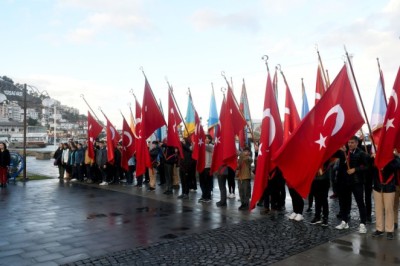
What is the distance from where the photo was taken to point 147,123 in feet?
41.3

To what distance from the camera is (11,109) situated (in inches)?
6890

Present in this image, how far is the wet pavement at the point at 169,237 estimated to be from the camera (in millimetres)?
5938

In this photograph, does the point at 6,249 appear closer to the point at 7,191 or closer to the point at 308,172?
the point at 308,172

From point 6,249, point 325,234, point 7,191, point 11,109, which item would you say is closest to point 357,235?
point 325,234

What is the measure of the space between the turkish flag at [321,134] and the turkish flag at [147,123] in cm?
576

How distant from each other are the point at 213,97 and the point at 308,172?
11120mm

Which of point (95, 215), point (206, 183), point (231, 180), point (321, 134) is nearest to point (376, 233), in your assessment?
point (321, 134)

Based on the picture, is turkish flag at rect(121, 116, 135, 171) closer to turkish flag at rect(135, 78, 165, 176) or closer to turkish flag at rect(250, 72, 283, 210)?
turkish flag at rect(135, 78, 165, 176)

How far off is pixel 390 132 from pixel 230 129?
13.8ft

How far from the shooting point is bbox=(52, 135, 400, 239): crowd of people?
7.31m

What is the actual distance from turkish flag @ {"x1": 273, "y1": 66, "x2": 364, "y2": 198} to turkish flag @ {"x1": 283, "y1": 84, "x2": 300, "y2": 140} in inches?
54.8

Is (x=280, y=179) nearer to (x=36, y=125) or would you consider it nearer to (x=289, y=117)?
(x=289, y=117)

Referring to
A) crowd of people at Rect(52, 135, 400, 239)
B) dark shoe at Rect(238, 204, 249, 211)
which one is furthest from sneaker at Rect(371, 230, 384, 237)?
dark shoe at Rect(238, 204, 249, 211)

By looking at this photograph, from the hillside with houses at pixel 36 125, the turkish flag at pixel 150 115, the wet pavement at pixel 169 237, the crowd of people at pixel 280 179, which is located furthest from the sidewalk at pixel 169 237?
the hillside with houses at pixel 36 125
